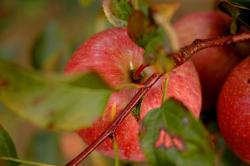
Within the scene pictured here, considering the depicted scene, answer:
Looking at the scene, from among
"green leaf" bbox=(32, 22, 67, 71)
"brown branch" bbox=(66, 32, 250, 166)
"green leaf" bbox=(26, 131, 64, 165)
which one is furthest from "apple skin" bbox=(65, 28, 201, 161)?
"green leaf" bbox=(26, 131, 64, 165)

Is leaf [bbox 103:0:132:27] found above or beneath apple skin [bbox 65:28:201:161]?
above

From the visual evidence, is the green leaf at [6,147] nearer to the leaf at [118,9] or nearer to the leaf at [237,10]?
the leaf at [118,9]

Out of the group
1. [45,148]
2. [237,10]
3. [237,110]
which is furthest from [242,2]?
[45,148]

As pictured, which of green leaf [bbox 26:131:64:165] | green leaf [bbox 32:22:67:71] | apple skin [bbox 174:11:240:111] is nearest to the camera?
apple skin [bbox 174:11:240:111]

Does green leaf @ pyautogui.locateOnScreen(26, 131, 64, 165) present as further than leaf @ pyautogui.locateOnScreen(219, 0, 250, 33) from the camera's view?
Yes

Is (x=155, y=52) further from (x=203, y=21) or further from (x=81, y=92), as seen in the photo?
(x=203, y=21)

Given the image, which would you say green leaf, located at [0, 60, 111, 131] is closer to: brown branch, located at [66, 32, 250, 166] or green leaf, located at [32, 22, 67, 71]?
brown branch, located at [66, 32, 250, 166]

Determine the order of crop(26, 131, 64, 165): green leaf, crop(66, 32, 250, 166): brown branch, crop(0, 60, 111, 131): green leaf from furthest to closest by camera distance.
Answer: crop(26, 131, 64, 165): green leaf, crop(66, 32, 250, 166): brown branch, crop(0, 60, 111, 131): green leaf
